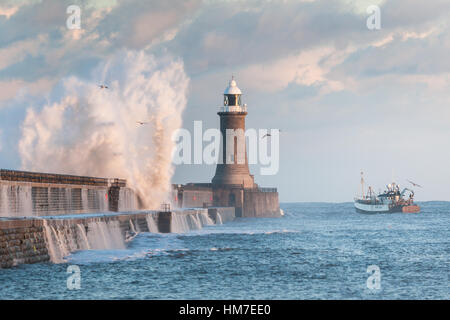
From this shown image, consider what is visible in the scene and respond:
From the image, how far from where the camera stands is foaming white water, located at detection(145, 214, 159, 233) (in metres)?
53.5

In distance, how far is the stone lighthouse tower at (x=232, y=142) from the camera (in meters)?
95.9

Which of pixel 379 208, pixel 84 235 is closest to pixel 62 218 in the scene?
pixel 84 235

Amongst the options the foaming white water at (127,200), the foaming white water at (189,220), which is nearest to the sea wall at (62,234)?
the foaming white water at (189,220)

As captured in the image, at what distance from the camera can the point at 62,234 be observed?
110ft

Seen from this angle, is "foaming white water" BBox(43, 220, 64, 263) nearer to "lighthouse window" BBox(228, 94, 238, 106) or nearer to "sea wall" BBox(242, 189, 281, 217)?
"lighthouse window" BBox(228, 94, 238, 106)

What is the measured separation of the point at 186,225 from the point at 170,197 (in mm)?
14009

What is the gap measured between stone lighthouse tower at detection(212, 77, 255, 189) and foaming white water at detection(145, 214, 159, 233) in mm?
41101

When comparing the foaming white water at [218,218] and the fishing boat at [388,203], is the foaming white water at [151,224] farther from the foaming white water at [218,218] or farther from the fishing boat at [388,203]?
the fishing boat at [388,203]

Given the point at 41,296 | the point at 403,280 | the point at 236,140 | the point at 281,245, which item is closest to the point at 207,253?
the point at 281,245

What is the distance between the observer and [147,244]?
4409 cm

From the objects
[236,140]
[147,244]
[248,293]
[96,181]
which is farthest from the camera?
[236,140]

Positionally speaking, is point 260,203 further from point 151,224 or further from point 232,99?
point 151,224

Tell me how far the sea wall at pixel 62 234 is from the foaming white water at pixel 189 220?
4560mm
